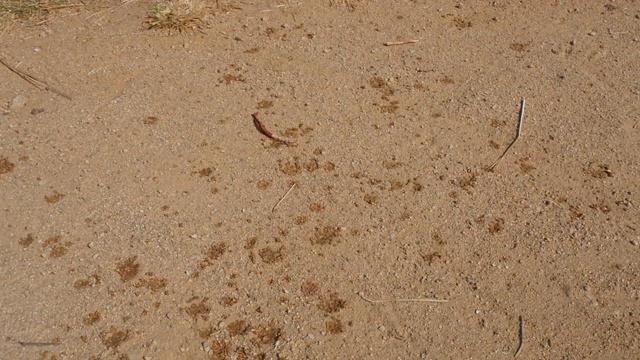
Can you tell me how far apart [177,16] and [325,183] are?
1.59 meters

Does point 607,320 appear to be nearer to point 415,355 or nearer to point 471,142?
point 415,355

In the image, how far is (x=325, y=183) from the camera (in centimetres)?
288

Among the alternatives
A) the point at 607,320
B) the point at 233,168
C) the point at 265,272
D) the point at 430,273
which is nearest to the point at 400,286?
the point at 430,273

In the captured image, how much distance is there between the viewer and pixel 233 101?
326 centimetres

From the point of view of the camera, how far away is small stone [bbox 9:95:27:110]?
3277 mm

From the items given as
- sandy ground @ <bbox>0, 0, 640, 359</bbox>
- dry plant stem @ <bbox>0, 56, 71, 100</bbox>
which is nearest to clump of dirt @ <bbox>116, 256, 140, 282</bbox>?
sandy ground @ <bbox>0, 0, 640, 359</bbox>

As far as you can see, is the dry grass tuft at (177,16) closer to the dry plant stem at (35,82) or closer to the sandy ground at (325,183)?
the sandy ground at (325,183)

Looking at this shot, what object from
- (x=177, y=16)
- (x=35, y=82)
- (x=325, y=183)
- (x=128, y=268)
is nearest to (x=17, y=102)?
(x=35, y=82)

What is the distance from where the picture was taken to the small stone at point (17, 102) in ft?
10.8

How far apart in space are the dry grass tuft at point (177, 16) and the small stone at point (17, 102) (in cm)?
85

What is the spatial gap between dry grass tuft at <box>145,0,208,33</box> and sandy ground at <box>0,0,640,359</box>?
0.27 ft

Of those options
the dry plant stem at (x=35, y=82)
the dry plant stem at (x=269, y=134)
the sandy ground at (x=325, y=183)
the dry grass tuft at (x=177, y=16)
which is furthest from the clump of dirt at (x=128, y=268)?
the dry grass tuft at (x=177, y=16)

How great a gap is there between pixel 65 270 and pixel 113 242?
0.22 m

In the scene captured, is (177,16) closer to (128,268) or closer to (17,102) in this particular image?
(17,102)
